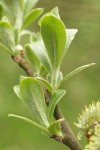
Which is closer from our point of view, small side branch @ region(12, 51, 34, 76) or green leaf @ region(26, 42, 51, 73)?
green leaf @ region(26, 42, 51, 73)

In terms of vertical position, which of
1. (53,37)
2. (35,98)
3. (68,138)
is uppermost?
(53,37)

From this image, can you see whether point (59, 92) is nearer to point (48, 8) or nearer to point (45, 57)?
point (45, 57)

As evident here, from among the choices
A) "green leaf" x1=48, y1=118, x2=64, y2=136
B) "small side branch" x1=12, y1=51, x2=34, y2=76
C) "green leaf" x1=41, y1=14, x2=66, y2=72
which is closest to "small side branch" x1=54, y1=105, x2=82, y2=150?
"green leaf" x1=48, y1=118, x2=64, y2=136

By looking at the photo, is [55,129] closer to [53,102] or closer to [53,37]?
[53,102]

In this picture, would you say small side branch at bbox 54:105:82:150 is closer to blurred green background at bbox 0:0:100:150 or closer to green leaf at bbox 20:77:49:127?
green leaf at bbox 20:77:49:127

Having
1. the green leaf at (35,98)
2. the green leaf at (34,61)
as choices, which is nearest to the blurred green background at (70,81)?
the green leaf at (34,61)

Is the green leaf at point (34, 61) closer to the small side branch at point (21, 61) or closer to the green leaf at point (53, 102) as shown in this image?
the small side branch at point (21, 61)

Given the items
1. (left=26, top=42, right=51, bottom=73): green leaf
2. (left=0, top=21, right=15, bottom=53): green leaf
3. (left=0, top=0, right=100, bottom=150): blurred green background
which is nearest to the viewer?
(left=26, top=42, right=51, bottom=73): green leaf

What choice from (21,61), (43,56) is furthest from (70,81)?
(43,56)
